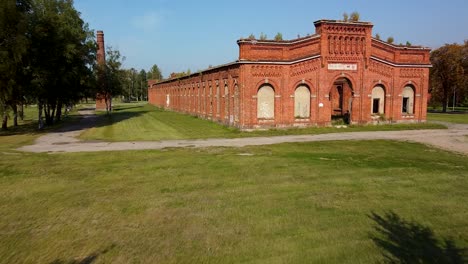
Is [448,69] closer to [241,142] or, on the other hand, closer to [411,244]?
[241,142]

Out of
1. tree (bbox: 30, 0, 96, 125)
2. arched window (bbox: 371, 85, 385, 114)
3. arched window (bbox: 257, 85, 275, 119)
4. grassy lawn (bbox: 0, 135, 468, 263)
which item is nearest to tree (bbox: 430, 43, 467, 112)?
arched window (bbox: 371, 85, 385, 114)

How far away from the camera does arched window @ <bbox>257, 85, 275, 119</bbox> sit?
2647 cm

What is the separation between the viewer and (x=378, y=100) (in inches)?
1195

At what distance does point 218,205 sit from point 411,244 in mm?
4467

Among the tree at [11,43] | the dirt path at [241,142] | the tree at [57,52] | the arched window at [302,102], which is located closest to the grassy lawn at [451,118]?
the dirt path at [241,142]

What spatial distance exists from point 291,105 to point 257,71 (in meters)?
3.70

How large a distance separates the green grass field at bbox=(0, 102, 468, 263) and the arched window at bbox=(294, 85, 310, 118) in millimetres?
11763

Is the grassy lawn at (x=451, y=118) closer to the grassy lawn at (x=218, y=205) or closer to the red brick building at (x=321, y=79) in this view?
the red brick building at (x=321, y=79)

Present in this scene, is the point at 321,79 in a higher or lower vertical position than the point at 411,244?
higher

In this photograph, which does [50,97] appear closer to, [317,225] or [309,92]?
[309,92]

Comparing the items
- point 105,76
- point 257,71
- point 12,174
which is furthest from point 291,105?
point 105,76

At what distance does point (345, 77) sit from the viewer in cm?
2866

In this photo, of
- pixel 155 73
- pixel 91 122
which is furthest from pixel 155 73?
pixel 91 122

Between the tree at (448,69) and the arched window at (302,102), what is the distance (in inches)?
1496
